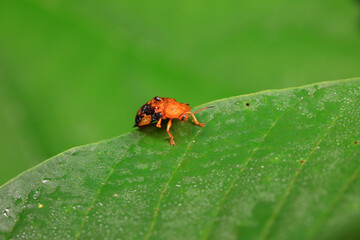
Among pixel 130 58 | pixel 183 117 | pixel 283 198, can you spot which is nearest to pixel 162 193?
pixel 283 198

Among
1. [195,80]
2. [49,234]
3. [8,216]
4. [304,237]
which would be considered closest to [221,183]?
[304,237]

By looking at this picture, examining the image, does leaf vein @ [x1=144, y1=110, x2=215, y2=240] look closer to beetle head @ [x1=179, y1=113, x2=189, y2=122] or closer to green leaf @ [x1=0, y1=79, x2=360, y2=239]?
green leaf @ [x1=0, y1=79, x2=360, y2=239]

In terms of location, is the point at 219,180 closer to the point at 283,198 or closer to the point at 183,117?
the point at 283,198

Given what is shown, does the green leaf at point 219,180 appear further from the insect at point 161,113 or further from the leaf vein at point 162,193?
the insect at point 161,113

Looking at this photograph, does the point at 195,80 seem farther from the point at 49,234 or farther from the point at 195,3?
the point at 49,234

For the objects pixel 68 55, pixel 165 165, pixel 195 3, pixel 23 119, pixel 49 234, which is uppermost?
pixel 195 3
